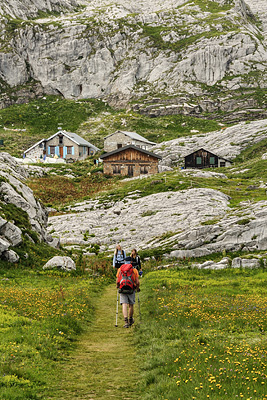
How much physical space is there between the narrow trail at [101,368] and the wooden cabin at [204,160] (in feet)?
275

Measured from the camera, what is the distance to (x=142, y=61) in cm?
17975

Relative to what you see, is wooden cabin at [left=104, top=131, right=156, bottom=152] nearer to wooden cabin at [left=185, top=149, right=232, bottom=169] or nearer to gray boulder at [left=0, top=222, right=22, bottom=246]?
wooden cabin at [left=185, top=149, right=232, bottom=169]

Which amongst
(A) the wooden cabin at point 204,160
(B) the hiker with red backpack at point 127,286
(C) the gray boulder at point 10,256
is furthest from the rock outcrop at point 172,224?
(A) the wooden cabin at point 204,160

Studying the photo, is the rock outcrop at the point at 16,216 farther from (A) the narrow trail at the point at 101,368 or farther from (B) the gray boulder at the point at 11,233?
(A) the narrow trail at the point at 101,368

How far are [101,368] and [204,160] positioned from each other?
89.3 meters

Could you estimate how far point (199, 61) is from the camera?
17025 cm

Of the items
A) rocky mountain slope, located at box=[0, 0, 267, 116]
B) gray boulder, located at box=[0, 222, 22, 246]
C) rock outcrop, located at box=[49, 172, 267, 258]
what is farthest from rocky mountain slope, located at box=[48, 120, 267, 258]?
rocky mountain slope, located at box=[0, 0, 267, 116]

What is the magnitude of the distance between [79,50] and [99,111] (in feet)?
145

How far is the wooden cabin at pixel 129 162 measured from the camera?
283 ft

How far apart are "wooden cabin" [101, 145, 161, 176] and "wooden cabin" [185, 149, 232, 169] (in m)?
14.3

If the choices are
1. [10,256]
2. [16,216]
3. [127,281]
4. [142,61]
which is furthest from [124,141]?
[127,281]

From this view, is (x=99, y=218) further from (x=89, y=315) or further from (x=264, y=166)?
(x=264, y=166)

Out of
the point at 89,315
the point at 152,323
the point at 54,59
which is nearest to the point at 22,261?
the point at 89,315

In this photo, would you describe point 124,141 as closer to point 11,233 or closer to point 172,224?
point 172,224
